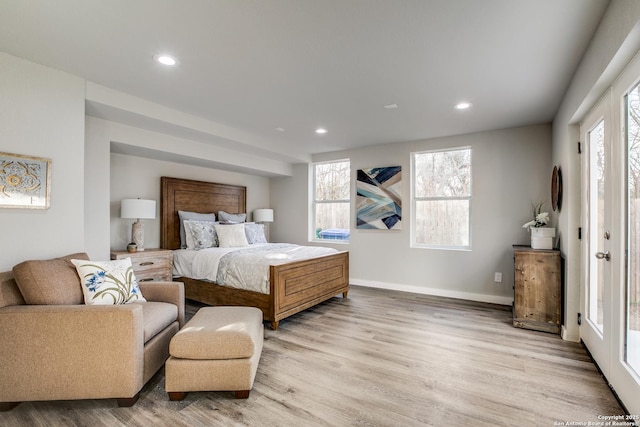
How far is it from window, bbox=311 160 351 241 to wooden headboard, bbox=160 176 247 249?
153 cm

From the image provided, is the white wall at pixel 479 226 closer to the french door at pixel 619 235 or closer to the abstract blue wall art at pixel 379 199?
the abstract blue wall art at pixel 379 199

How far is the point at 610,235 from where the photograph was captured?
6.82ft

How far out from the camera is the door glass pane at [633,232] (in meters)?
1.78

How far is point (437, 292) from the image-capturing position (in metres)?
4.68

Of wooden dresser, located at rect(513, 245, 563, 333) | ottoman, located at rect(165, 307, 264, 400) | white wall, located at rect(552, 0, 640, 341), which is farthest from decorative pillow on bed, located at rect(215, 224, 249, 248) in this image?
white wall, located at rect(552, 0, 640, 341)

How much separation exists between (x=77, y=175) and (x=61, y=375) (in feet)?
5.59

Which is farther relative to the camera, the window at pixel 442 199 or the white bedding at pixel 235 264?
the window at pixel 442 199

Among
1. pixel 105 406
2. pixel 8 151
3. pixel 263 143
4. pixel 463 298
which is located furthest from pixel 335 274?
pixel 8 151

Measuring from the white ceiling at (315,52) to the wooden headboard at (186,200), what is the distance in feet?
4.04

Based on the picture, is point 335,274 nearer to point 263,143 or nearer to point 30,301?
point 263,143

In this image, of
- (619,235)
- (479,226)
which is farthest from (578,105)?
(479,226)

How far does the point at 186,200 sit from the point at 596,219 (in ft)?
16.2

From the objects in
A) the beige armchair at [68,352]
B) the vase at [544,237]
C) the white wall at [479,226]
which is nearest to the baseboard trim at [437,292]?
the white wall at [479,226]

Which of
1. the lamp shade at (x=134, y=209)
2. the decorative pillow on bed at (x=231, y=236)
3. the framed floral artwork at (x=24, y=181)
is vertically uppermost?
the framed floral artwork at (x=24, y=181)
